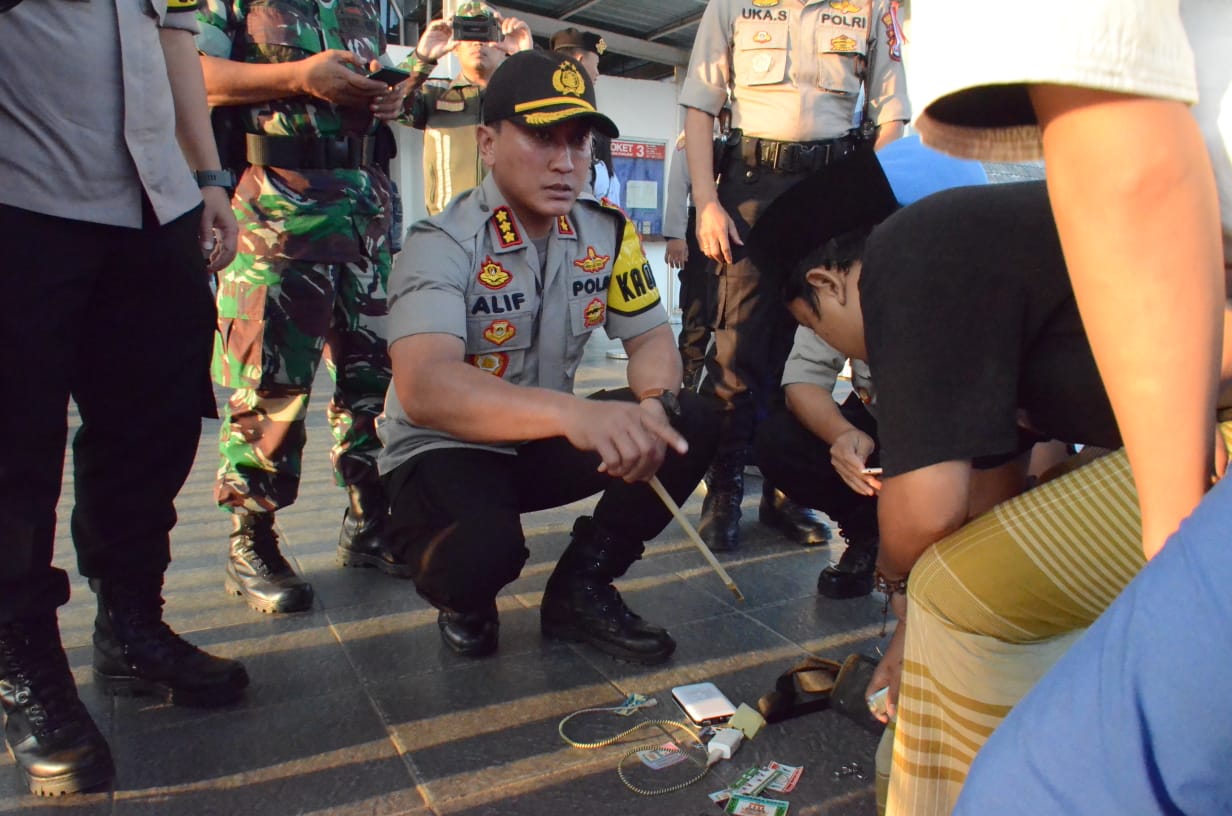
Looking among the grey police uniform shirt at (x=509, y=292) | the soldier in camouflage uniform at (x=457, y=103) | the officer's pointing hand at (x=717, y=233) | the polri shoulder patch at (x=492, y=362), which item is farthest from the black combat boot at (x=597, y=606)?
the soldier in camouflage uniform at (x=457, y=103)

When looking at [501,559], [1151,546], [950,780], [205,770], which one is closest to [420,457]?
[501,559]

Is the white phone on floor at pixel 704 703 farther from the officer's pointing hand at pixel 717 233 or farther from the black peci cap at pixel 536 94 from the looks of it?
the officer's pointing hand at pixel 717 233

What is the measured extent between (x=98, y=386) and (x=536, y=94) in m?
1.15

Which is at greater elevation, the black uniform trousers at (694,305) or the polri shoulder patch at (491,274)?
the polri shoulder patch at (491,274)

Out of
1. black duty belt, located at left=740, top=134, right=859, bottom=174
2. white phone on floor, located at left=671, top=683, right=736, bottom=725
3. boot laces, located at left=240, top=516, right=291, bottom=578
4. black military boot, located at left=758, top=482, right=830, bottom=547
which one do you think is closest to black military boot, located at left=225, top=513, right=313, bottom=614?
boot laces, located at left=240, top=516, right=291, bottom=578

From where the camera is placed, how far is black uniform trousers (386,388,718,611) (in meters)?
2.14

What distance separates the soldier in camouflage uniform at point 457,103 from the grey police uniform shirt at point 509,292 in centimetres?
112

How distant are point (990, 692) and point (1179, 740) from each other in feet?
2.09

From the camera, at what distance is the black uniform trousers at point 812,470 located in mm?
2574

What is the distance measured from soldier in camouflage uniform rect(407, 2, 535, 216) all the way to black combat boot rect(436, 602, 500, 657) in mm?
1880

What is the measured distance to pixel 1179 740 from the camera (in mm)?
724

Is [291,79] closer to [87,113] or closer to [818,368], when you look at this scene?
[87,113]

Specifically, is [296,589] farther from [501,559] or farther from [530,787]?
[530,787]

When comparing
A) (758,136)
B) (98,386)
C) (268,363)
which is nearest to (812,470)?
(758,136)
